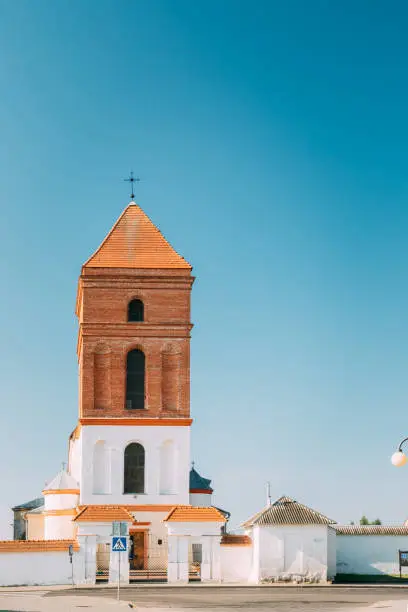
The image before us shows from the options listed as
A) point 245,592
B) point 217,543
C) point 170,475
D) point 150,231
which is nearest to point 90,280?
point 150,231

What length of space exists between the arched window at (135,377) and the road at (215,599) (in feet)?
37.9

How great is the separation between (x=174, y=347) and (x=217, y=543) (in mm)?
10524

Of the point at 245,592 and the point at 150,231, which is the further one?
Answer: the point at 150,231

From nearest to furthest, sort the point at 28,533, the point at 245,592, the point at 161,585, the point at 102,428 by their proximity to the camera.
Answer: the point at 245,592 → the point at 161,585 → the point at 102,428 → the point at 28,533

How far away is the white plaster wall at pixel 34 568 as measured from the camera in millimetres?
42969

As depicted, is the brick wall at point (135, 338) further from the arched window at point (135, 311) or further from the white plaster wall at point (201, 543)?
the white plaster wall at point (201, 543)

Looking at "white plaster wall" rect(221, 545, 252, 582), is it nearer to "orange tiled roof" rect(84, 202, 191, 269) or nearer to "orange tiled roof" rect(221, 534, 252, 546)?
"orange tiled roof" rect(221, 534, 252, 546)

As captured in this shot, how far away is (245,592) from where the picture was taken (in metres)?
39.8

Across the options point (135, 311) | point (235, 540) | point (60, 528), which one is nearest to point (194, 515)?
point (235, 540)

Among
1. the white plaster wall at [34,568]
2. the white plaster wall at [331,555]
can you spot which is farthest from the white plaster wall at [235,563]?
the white plaster wall at [34,568]

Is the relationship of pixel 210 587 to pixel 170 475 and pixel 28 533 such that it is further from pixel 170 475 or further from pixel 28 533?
pixel 28 533

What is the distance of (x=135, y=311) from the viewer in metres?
51.8

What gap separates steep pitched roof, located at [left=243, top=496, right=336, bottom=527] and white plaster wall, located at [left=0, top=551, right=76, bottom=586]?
28.0 ft

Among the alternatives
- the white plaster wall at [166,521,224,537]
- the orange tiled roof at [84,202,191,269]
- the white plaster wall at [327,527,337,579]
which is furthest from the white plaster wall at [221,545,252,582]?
the orange tiled roof at [84,202,191,269]
